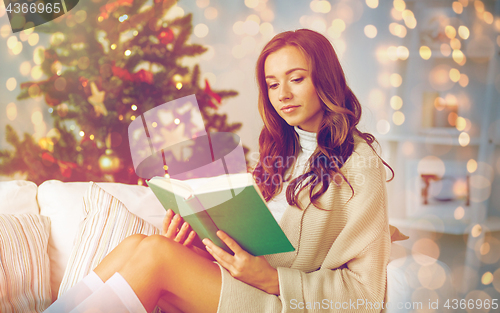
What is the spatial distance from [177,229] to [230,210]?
325 millimetres

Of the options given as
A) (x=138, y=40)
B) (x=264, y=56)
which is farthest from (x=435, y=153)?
(x=138, y=40)

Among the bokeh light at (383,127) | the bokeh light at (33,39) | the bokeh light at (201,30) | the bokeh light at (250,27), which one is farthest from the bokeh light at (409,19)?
the bokeh light at (33,39)

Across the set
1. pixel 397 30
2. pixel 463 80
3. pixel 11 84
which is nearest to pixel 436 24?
pixel 397 30

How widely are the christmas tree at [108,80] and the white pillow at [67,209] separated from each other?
1.57 ft

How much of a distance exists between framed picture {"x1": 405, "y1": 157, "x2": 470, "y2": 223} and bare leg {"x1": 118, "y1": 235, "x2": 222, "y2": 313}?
53.4 inches

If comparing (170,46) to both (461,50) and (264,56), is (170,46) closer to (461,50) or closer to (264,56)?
(264,56)

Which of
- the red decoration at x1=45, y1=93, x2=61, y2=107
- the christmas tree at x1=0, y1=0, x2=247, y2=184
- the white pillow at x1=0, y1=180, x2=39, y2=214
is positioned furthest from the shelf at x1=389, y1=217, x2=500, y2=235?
the red decoration at x1=45, y1=93, x2=61, y2=107

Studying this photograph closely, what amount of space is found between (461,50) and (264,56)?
1178mm

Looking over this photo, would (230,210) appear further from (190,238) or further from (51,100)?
(51,100)

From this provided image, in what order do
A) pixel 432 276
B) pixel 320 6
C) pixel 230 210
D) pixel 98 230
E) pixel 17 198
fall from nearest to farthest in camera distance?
pixel 230 210, pixel 432 276, pixel 98 230, pixel 17 198, pixel 320 6

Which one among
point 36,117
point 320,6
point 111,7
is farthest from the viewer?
point 36,117

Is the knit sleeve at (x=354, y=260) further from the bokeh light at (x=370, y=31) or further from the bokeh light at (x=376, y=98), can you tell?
the bokeh light at (x=370, y=31)

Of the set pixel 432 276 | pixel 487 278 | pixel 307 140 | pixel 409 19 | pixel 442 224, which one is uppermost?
pixel 409 19

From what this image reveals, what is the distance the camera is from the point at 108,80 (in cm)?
159
